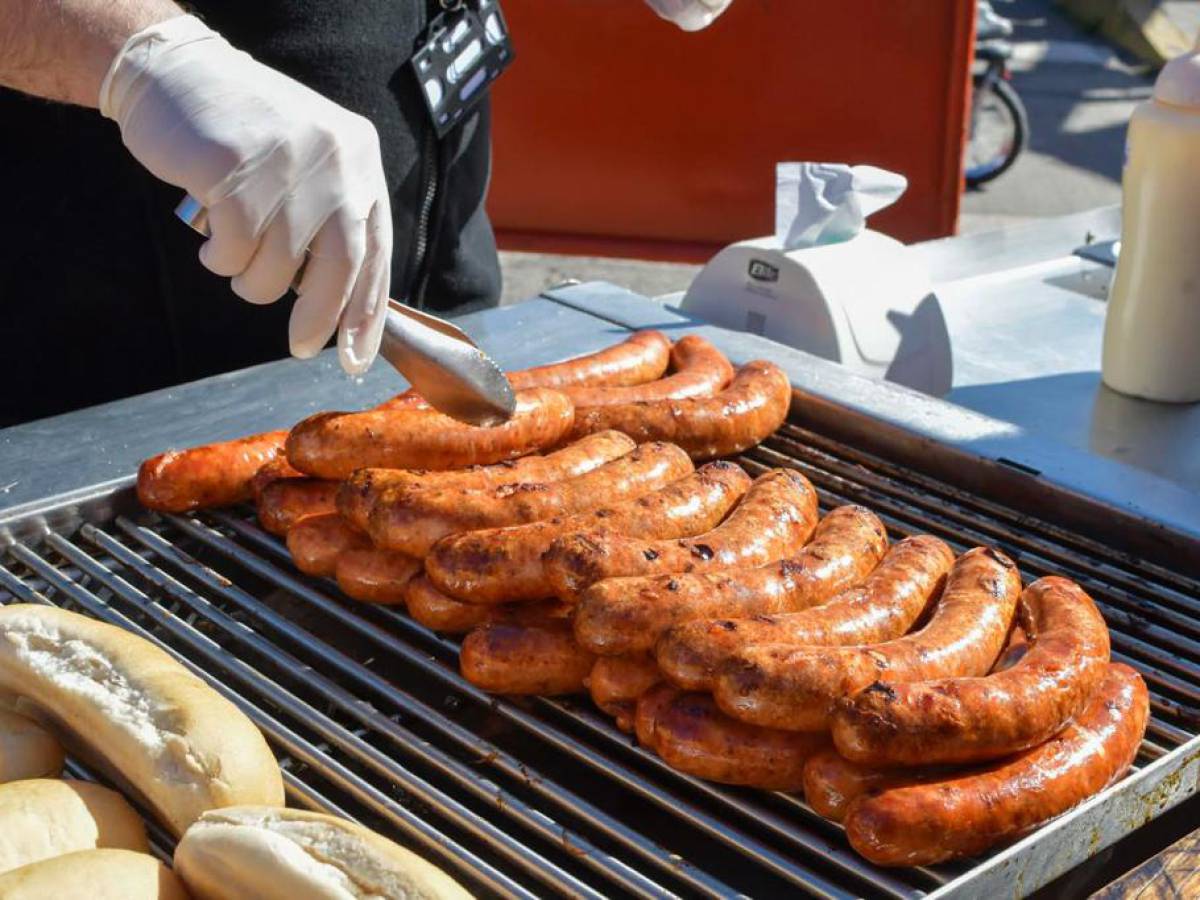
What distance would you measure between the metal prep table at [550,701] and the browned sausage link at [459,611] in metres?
0.06

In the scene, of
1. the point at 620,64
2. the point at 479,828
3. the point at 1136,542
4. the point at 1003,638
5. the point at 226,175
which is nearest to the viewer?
the point at 479,828

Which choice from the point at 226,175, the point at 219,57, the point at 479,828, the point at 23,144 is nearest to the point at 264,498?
the point at 226,175

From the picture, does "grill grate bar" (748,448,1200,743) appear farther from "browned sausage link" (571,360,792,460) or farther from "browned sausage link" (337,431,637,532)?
"browned sausage link" (337,431,637,532)

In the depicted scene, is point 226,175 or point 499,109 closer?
point 226,175

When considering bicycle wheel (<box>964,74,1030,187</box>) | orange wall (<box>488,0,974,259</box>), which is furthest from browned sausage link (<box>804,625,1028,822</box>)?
bicycle wheel (<box>964,74,1030,187</box>)

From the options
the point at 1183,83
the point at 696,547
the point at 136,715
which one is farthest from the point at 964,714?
the point at 1183,83

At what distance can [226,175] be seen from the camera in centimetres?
253

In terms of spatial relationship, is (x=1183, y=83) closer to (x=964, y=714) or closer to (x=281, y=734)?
(x=964, y=714)

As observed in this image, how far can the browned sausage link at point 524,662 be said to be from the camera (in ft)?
7.50

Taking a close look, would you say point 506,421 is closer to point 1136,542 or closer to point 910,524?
point 910,524

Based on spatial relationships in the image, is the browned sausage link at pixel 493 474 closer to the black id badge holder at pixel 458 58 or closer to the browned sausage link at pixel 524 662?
the browned sausage link at pixel 524 662

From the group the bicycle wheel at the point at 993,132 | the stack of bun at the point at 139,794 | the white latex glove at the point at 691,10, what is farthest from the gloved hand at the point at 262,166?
the bicycle wheel at the point at 993,132

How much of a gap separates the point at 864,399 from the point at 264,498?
1.40 metres

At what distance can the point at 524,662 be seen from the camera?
7.50 ft
